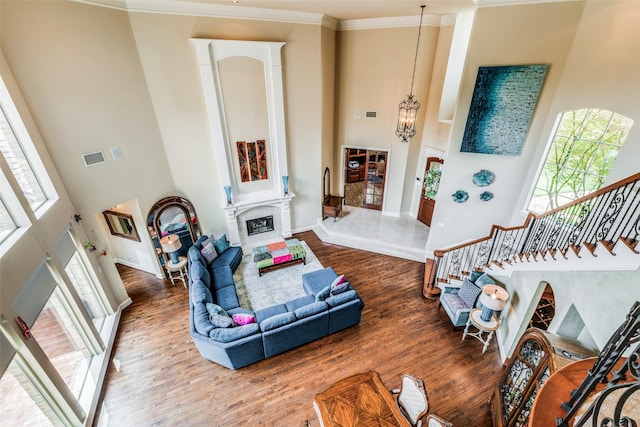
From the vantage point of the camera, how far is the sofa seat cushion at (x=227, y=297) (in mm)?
5965

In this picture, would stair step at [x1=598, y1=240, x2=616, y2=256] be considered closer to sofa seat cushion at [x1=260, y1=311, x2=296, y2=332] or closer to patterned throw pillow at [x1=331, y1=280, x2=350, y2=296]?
patterned throw pillow at [x1=331, y1=280, x2=350, y2=296]

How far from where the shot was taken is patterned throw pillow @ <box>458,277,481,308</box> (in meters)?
5.66

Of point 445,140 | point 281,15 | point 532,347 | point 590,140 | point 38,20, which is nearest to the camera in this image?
point 532,347

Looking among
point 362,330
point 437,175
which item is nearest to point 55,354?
point 362,330

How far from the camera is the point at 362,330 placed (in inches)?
229

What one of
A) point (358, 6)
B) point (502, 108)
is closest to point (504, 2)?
point (502, 108)

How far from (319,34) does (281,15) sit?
3.39ft

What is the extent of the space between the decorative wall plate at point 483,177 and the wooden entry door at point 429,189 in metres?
1.91

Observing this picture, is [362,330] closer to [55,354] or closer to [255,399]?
[255,399]

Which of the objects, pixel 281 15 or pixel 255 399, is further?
pixel 281 15

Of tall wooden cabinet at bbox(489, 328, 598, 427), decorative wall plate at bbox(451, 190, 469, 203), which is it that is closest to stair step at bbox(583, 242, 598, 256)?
tall wooden cabinet at bbox(489, 328, 598, 427)

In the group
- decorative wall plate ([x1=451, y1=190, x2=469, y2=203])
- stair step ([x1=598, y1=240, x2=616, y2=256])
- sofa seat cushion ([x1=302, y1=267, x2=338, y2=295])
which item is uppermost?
stair step ([x1=598, y1=240, x2=616, y2=256])

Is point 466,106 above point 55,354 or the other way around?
above

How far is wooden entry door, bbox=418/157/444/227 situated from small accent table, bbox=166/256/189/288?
23.6 feet
